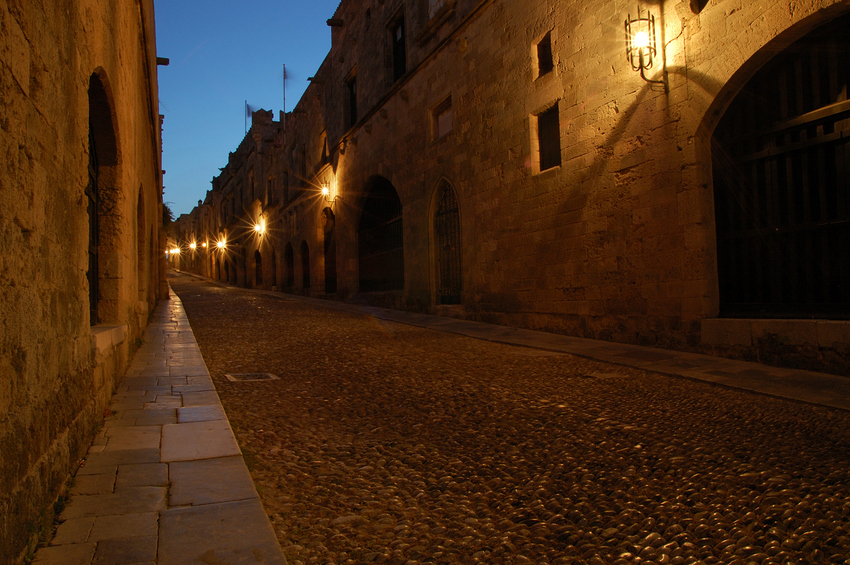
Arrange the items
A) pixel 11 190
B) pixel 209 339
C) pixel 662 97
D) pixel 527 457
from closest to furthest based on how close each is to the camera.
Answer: pixel 11 190 → pixel 527 457 → pixel 662 97 → pixel 209 339

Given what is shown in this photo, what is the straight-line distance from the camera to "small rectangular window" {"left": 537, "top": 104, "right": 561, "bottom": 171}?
355 inches

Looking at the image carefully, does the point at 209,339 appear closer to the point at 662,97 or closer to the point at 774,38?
the point at 662,97

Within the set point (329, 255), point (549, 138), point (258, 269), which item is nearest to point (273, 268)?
point (258, 269)

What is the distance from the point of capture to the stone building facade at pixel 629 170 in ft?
18.4

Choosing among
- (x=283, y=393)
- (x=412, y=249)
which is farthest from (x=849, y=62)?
(x=412, y=249)

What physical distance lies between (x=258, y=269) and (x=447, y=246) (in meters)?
23.4

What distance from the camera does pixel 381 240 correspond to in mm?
Result: 16984

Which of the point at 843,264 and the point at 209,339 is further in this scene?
the point at 209,339

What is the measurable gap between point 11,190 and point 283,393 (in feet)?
10.3

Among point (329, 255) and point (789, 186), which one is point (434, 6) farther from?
point (329, 255)

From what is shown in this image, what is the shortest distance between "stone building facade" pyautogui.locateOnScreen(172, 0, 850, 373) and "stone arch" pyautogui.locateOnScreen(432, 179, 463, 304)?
5 centimetres

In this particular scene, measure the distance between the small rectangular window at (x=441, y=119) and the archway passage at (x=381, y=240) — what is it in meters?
3.27

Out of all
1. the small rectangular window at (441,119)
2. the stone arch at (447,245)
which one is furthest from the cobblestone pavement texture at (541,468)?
the small rectangular window at (441,119)

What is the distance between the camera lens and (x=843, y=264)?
5402 mm
